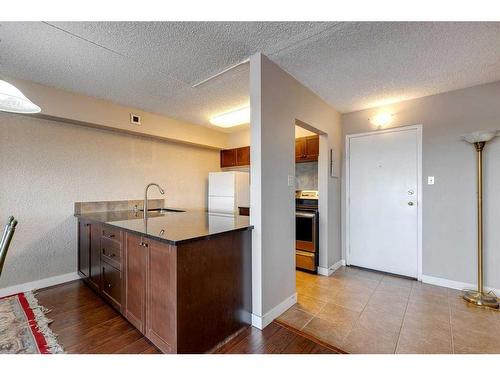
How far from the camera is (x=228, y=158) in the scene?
15.7 feet

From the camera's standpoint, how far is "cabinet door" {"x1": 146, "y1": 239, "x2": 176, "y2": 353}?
1.44 metres

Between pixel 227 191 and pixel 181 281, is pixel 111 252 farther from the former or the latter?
pixel 227 191

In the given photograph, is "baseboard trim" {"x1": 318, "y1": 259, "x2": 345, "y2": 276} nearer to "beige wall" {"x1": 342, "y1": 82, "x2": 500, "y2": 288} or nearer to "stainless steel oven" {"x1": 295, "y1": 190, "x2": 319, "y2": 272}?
"stainless steel oven" {"x1": 295, "y1": 190, "x2": 319, "y2": 272}

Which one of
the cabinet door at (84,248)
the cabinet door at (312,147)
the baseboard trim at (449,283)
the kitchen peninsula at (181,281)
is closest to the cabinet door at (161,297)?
the kitchen peninsula at (181,281)

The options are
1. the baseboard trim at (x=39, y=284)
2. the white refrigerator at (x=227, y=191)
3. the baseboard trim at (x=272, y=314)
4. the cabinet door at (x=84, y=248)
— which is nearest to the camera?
the baseboard trim at (x=272, y=314)

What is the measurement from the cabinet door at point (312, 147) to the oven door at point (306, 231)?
0.91 metres

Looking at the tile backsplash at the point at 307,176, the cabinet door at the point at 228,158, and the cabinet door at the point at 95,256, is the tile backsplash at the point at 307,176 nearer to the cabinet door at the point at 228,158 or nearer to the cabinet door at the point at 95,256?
the cabinet door at the point at 228,158

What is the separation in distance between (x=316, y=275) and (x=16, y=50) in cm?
385

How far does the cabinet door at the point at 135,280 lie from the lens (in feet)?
5.59

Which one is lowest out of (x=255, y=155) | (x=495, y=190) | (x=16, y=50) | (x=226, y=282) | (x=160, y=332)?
(x=160, y=332)

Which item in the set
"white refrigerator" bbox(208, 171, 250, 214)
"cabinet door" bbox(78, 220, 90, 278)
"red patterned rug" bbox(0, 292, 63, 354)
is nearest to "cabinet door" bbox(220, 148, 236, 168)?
"white refrigerator" bbox(208, 171, 250, 214)
